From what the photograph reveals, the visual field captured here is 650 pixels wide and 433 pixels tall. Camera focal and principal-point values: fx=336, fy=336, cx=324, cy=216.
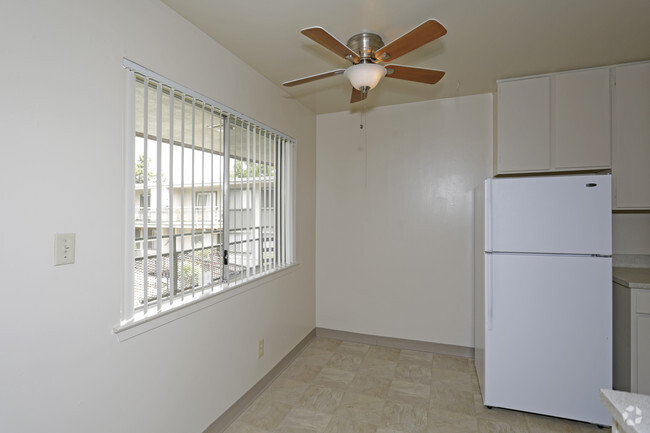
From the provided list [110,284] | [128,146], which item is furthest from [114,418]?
[128,146]

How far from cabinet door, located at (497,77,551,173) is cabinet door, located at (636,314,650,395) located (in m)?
1.23

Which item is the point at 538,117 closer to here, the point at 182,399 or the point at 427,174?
the point at 427,174

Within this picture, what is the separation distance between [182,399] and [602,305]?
270 centimetres

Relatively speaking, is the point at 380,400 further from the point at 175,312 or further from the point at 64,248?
the point at 64,248

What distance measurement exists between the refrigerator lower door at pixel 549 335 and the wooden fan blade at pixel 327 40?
5.67 ft

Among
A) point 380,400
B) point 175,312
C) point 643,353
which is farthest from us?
point 380,400

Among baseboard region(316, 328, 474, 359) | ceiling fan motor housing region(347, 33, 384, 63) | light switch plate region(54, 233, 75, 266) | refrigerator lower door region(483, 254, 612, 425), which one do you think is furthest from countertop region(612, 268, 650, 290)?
light switch plate region(54, 233, 75, 266)

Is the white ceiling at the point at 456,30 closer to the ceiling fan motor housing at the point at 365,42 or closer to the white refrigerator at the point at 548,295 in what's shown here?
the ceiling fan motor housing at the point at 365,42

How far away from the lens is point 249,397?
249 cm

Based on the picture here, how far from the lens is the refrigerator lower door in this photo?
2236 mm

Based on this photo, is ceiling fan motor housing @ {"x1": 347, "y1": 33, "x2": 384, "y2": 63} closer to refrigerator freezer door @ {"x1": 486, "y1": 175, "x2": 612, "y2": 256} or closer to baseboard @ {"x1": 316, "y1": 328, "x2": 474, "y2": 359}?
refrigerator freezer door @ {"x1": 486, "y1": 175, "x2": 612, "y2": 256}

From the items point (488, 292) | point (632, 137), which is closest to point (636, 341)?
point (488, 292)

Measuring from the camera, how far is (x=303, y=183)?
11.5ft

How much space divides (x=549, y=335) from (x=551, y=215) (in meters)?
0.83
